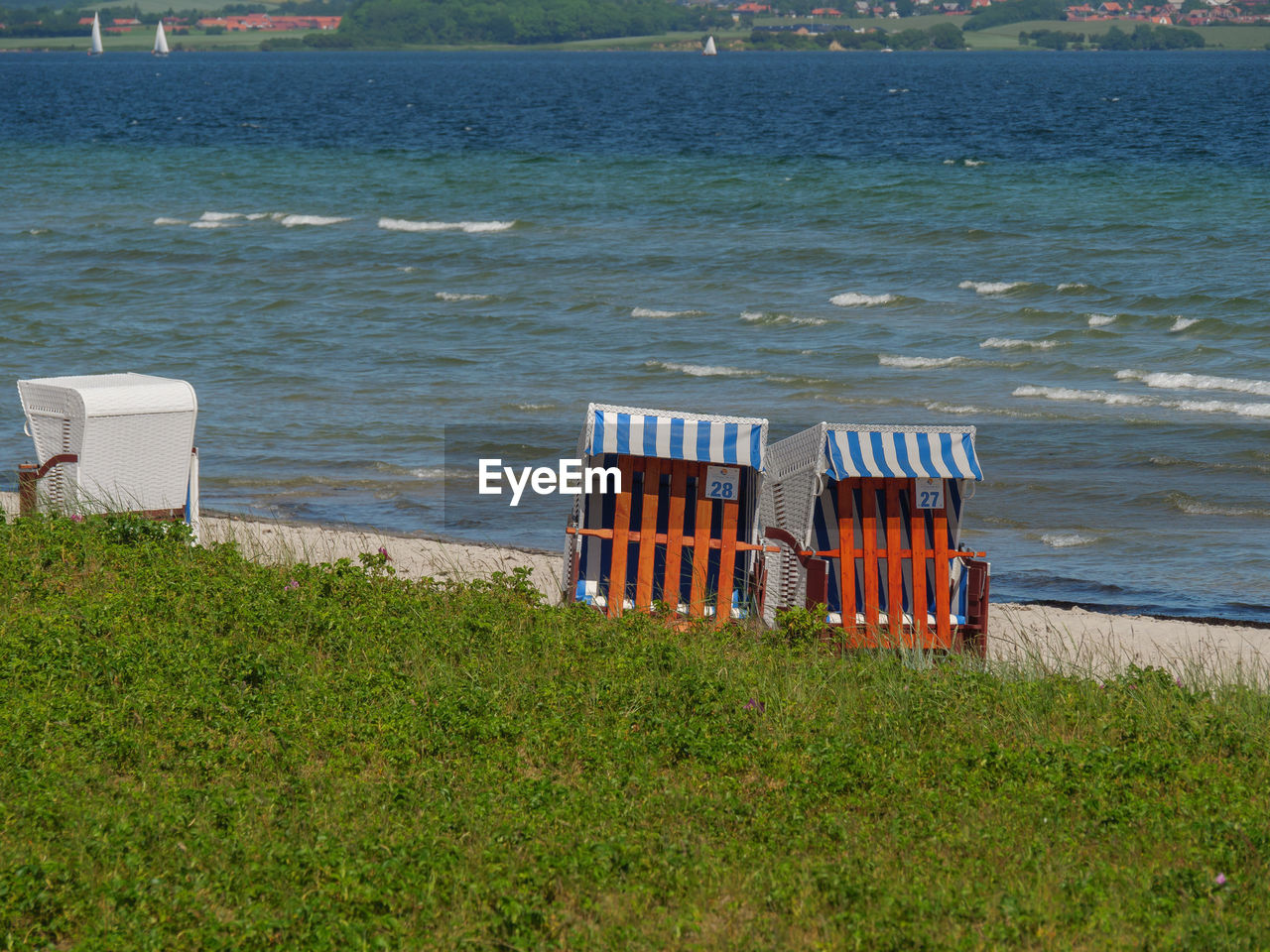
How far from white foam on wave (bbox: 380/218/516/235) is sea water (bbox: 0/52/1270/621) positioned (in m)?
0.17

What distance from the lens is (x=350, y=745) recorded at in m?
5.93

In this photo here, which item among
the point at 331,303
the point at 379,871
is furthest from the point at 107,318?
the point at 379,871

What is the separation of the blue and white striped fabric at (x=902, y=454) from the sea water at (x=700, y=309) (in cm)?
286

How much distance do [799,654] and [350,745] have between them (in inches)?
121

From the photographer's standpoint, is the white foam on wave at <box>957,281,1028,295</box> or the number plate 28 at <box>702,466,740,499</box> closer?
the number plate 28 at <box>702,466,740,499</box>

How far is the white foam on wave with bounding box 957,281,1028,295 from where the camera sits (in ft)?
81.6

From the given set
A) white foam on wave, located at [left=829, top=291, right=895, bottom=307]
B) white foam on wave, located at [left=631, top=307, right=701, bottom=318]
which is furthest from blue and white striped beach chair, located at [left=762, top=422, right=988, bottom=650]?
white foam on wave, located at [left=829, top=291, right=895, bottom=307]

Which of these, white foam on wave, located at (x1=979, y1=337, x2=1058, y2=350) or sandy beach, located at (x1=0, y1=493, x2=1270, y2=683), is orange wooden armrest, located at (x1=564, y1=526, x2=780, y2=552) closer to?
sandy beach, located at (x1=0, y1=493, x2=1270, y2=683)

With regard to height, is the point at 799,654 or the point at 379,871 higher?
the point at 379,871

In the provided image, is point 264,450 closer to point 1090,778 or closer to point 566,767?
point 566,767

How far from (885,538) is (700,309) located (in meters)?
15.6

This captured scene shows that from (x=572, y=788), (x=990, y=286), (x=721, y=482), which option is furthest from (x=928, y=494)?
(x=990, y=286)

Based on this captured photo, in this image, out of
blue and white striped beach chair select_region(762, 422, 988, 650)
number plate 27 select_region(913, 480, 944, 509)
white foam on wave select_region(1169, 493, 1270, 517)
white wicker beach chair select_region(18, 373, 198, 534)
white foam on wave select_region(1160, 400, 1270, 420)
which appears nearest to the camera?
blue and white striped beach chair select_region(762, 422, 988, 650)

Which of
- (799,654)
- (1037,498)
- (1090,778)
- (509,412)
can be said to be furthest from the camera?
(509,412)
